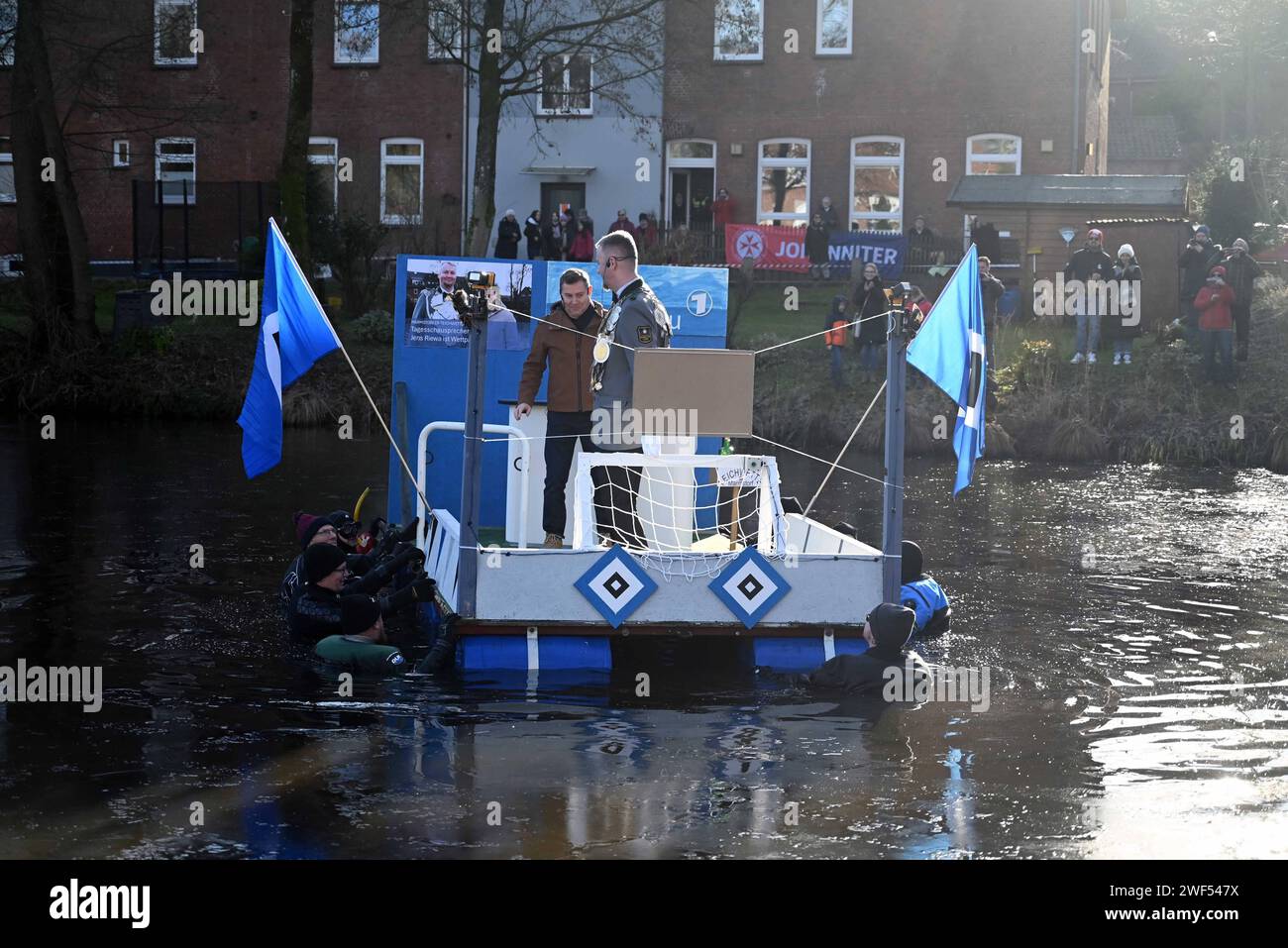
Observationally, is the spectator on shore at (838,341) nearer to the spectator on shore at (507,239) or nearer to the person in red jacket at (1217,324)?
the person in red jacket at (1217,324)

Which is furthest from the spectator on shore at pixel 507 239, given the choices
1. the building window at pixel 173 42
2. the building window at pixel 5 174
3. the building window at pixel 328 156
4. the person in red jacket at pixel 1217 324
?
the building window at pixel 5 174

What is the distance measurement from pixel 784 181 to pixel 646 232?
819 centimetres

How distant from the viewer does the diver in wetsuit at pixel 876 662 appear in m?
10.2

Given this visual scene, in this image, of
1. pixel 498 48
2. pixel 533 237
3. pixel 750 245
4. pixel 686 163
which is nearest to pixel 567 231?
pixel 533 237

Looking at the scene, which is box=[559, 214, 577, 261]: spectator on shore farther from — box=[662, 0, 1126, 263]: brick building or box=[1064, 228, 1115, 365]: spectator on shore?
box=[1064, 228, 1115, 365]: spectator on shore

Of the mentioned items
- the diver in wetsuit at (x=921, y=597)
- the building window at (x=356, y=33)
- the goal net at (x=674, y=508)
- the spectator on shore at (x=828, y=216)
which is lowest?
the diver in wetsuit at (x=921, y=597)

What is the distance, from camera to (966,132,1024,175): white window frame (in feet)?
133

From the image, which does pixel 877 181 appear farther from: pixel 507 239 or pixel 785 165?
pixel 507 239

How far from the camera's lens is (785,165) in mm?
41719

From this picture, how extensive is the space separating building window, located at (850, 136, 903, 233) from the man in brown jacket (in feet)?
100

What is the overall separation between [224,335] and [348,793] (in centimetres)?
2210

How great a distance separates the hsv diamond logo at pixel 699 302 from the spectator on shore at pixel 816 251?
20.6 meters

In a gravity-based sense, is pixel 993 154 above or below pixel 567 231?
above
